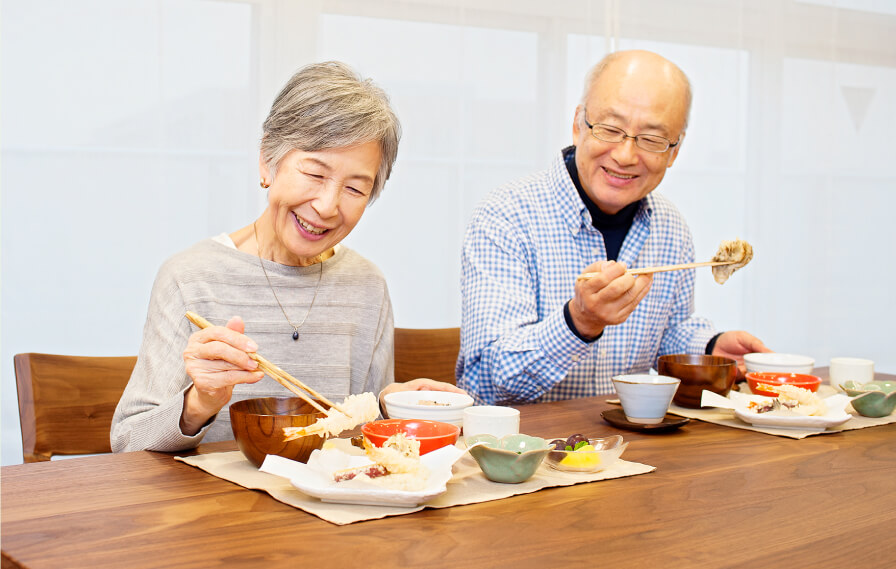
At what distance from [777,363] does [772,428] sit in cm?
43

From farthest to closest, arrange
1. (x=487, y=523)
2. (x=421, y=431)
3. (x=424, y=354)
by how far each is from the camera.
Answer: (x=424, y=354) → (x=421, y=431) → (x=487, y=523)

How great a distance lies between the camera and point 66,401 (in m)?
1.75

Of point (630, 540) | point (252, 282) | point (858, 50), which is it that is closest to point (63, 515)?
point (630, 540)

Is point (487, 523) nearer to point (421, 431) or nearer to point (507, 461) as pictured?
point (507, 461)

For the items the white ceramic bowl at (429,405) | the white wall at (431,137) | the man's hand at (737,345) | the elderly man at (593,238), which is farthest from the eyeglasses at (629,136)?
the white wall at (431,137)

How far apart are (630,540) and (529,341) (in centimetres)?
92

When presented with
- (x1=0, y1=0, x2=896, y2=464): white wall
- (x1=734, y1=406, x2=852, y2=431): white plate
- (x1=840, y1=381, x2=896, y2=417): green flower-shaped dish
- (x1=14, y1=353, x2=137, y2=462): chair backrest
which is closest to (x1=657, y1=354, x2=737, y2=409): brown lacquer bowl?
(x1=734, y1=406, x2=852, y2=431): white plate

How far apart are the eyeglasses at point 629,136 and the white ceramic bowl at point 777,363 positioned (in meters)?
0.57

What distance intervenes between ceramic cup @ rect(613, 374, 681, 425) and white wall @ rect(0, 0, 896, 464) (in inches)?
75.4

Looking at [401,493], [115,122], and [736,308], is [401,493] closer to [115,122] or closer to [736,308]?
[115,122]

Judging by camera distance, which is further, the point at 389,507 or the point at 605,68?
the point at 605,68

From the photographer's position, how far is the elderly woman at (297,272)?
1.61m

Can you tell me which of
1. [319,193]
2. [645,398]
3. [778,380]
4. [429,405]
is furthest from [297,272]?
[778,380]

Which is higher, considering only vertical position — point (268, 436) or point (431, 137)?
point (431, 137)
